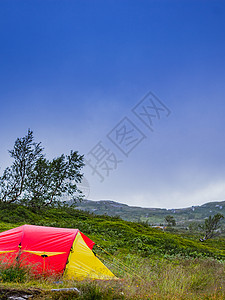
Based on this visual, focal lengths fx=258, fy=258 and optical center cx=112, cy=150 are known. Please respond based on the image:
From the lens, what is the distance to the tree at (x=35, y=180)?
25.0 m

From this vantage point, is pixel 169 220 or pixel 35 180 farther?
pixel 169 220

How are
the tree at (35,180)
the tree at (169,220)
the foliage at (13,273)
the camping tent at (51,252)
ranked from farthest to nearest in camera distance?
the tree at (169,220)
the tree at (35,180)
the camping tent at (51,252)
the foliage at (13,273)

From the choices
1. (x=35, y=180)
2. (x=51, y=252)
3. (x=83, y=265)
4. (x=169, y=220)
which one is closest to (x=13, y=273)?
(x=51, y=252)

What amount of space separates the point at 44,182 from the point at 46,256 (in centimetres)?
1558

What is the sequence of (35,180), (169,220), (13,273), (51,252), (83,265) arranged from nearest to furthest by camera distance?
(13,273)
(51,252)
(83,265)
(35,180)
(169,220)

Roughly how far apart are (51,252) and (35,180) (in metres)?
15.8

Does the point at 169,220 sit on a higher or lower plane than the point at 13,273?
higher

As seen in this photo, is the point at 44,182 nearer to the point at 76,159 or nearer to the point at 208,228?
the point at 76,159

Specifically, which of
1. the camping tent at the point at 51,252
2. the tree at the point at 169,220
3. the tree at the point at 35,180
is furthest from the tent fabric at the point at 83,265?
the tree at the point at 169,220

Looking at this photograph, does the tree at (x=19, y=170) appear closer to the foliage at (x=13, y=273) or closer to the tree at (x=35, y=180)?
the tree at (x=35, y=180)

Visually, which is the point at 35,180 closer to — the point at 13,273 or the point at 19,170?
the point at 19,170

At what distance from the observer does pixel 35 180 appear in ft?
82.9

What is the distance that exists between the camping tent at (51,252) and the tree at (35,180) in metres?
14.4

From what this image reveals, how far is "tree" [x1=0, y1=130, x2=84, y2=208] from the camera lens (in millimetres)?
25031
